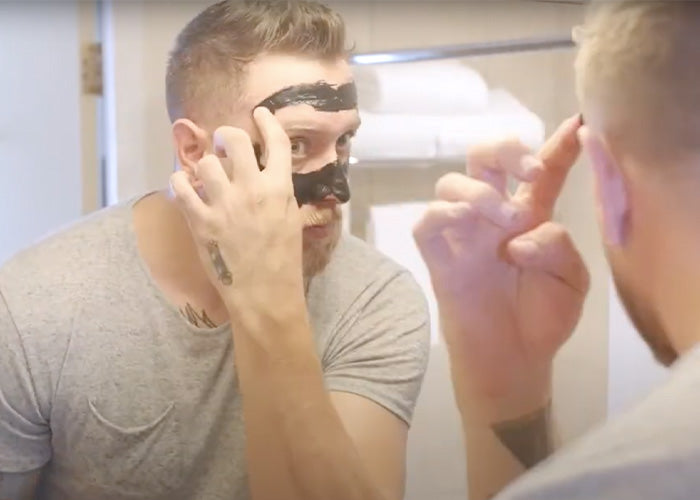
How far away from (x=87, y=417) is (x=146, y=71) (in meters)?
0.26

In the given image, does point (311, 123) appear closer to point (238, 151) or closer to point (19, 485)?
point (238, 151)

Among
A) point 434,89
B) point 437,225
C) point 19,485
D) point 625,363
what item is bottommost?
point 19,485

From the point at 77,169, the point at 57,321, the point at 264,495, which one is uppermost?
the point at 77,169

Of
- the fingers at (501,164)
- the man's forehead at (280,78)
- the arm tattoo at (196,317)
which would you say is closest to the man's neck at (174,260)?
the arm tattoo at (196,317)

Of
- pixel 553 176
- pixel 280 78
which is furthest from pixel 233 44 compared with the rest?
pixel 553 176

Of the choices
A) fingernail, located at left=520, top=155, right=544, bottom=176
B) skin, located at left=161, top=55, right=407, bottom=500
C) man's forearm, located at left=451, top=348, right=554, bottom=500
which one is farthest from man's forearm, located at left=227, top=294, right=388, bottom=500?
fingernail, located at left=520, top=155, right=544, bottom=176

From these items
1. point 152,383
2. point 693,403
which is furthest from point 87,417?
point 693,403

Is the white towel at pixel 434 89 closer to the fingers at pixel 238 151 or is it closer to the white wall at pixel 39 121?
the fingers at pixel 238 151

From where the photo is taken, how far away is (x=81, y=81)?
2.28 feet

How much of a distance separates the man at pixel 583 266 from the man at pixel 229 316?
0.06m

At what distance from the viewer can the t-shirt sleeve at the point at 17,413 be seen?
Answer: 684 mm

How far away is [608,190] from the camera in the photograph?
26.4 inches

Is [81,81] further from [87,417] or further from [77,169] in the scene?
[87,417]

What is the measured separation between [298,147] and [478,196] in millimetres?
149
